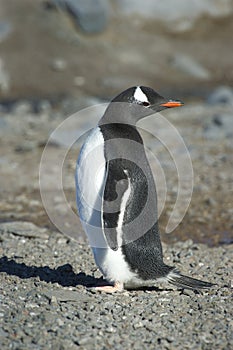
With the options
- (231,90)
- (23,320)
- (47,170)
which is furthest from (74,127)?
(23,320)

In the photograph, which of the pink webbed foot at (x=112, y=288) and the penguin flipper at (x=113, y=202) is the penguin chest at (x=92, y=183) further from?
the pink webbed foot at (x=112, y=288)

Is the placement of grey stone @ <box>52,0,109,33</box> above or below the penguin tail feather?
above

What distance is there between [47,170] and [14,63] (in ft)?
19.6

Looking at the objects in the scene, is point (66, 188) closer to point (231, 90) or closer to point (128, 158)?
point (128, 158)

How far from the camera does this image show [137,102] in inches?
177

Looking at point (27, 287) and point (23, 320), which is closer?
point (23, 320)

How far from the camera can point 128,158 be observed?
171 inches

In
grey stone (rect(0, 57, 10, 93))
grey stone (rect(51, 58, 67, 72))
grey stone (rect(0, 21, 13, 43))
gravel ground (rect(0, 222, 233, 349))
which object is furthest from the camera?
grey stone (rect(0, 21, 13, 43))

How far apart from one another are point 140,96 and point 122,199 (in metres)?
0.70

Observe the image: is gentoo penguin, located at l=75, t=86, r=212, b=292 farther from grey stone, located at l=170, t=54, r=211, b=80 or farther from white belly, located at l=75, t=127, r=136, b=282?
grey stone, located at l=170, t=54, r=211, b=80

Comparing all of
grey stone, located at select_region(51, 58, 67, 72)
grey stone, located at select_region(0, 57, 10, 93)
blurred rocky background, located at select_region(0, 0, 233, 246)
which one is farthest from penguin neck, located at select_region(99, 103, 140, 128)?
grey stone, located at select_region(51, 58, 67, 72)

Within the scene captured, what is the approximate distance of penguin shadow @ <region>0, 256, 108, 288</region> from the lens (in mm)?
4742

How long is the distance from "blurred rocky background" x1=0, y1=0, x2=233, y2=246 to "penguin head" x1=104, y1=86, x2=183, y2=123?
104 inches

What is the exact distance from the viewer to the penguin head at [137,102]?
4.46 meters
